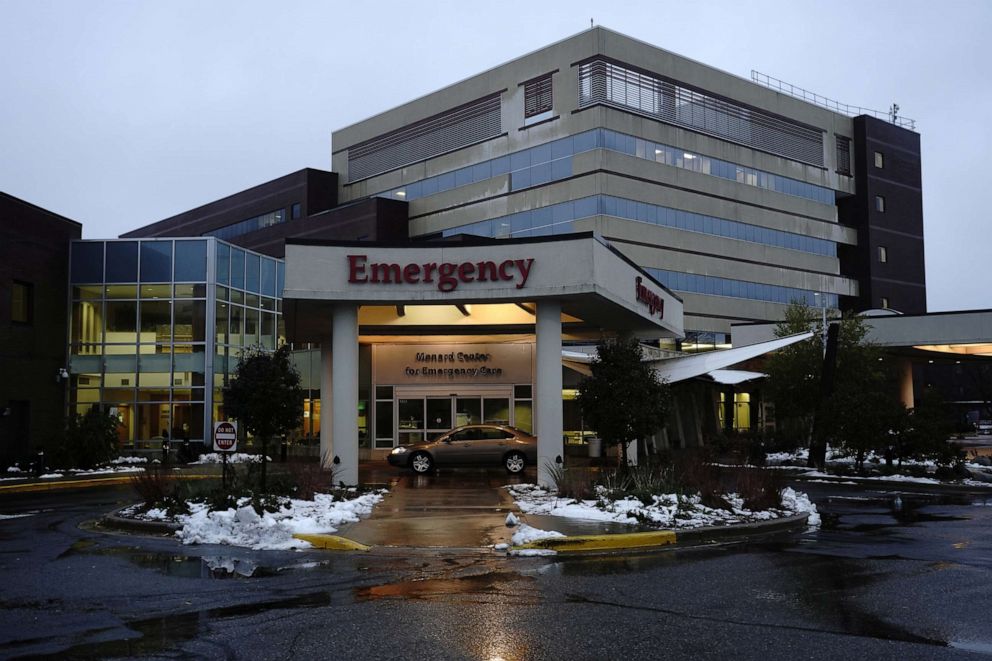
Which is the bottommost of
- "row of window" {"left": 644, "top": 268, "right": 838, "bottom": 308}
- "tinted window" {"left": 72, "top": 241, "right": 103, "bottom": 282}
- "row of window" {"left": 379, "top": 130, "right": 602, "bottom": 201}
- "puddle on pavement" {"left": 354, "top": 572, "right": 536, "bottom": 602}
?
"puddle on pavement" {"left": 354, "top": 572, "right": 536, "bottom": 602}

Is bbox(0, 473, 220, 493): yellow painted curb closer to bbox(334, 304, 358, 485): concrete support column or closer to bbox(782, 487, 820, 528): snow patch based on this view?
bbox(334, 304, 358, 485): concrete support column

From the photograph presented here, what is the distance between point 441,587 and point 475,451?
17052mm

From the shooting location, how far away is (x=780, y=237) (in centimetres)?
7144

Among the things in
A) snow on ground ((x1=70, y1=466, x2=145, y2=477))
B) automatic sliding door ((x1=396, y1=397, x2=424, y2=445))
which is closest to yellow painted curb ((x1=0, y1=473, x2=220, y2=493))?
snow on ground ((x1=70, y1=466, x2=145, y2=477))

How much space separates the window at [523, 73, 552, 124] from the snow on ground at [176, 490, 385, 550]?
51662mm

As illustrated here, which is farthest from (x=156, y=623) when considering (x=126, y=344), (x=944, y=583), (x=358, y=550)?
(x=126, y=344)

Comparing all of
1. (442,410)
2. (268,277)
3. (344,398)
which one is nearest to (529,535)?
(344,398)

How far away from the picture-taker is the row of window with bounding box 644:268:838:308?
63219 mm

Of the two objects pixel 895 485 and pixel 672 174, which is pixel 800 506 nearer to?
pixel 895 485

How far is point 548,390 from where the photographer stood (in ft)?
68.2

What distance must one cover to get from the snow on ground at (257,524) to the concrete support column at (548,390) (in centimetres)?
642

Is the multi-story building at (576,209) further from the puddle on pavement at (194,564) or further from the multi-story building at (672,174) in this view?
the puddle on pavement at (194,564)

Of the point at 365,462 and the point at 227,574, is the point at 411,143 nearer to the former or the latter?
the point at 365,462

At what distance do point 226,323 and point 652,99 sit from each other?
36623 mm
